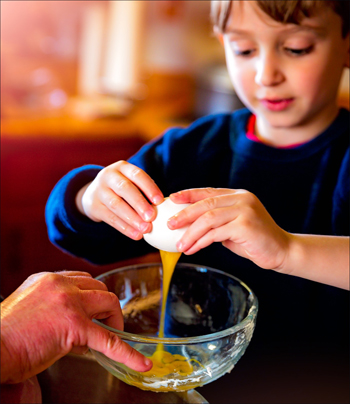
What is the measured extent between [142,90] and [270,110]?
191 cm

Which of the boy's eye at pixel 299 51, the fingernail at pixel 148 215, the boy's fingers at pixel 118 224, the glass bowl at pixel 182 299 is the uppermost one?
the boy's eye at pixel 299 51

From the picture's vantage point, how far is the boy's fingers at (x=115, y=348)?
0.51 metres

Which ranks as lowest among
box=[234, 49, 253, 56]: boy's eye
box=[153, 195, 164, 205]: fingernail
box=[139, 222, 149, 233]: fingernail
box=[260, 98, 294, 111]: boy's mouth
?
box=[139, 222, 149, 233]: fingernail

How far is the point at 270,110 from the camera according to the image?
955 mm

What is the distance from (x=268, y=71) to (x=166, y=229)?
15.8 inches

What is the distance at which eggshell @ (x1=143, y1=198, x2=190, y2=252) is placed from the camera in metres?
0.62

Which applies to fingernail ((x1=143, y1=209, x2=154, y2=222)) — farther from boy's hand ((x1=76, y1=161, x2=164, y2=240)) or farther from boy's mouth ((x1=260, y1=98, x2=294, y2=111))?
boy's mouth ((x1=260, y1=98, x2=294, y2=111))

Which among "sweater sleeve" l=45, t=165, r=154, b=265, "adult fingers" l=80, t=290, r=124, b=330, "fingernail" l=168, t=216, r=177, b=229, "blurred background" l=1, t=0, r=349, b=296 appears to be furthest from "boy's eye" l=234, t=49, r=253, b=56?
"blurred background" l=1, t=0, r=349, b=296

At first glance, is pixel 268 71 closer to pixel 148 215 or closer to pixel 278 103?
pixel 278 103

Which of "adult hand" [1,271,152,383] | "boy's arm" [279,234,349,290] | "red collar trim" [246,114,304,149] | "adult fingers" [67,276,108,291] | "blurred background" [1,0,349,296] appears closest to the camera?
"adult hand" [1,271,152,383]

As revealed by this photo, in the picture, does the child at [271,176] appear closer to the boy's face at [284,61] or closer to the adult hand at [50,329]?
the boy's face at [284,61]

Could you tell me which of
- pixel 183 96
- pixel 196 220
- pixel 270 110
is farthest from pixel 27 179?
pixel 196 220

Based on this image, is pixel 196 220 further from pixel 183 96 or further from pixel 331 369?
pixel 183 96

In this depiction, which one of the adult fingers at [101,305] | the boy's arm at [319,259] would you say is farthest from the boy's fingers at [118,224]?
the boy's arm at [319,259]
